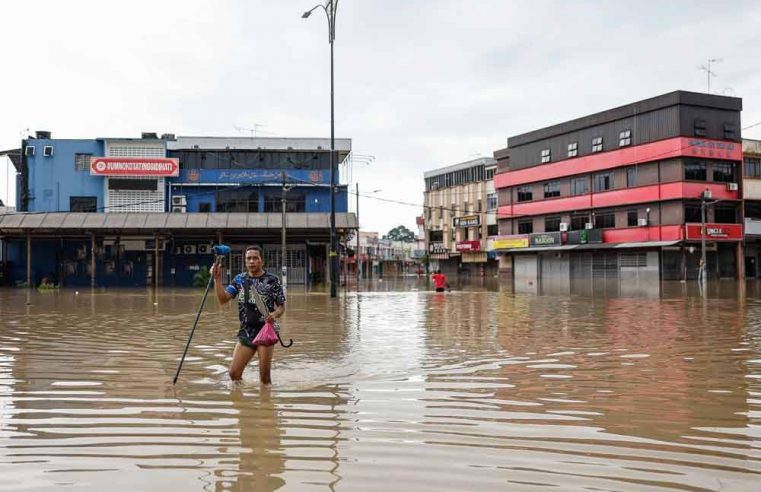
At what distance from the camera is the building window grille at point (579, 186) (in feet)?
178

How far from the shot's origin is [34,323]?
15.2 metres

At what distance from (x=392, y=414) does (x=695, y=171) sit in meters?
46.6

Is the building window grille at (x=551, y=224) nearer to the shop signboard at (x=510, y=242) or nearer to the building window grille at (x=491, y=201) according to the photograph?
the shop signboard at (x=510, y=242)

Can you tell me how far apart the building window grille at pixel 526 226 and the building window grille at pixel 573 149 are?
7.39 meters

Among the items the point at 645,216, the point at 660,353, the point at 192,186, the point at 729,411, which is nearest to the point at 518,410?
the point at 729,411

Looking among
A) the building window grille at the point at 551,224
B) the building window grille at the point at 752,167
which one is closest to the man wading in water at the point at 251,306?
the building window grille at the point at 752,167

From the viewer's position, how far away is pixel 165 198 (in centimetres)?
4447

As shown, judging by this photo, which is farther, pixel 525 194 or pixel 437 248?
pixel 437 248

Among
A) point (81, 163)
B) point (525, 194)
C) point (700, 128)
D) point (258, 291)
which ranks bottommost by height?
point (258, 291)

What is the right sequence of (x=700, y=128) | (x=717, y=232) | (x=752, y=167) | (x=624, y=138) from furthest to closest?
(x=624, y=138) < (x=752, y=167) < (x=700, y=128) < (x=717, y=232)

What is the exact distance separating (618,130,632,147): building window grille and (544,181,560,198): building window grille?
24.4 ft

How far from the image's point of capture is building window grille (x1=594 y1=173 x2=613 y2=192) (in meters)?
52.1

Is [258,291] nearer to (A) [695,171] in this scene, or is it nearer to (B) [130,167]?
(B) [130,167]

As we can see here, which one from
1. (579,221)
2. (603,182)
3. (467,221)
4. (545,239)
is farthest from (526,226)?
(467,221)
